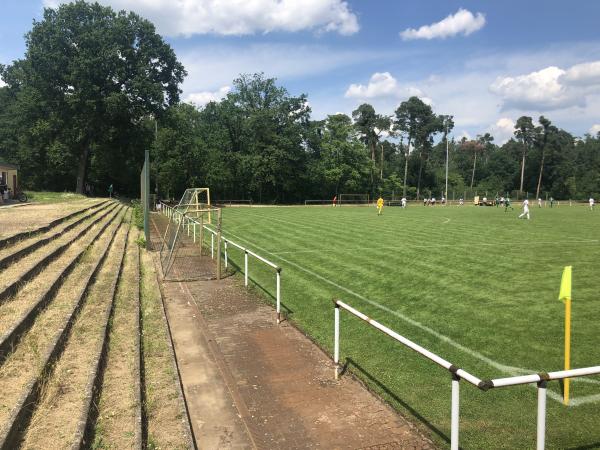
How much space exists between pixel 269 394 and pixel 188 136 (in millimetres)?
58883

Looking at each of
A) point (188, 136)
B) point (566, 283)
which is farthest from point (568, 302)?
point (188, 136)

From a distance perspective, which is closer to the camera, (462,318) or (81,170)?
(462,318)

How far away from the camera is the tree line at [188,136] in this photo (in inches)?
1761

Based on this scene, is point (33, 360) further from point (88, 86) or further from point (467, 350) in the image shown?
point (88, 86)

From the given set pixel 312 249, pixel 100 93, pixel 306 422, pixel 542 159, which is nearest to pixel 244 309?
pixel 306 422

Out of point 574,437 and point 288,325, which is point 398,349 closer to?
point 288,325

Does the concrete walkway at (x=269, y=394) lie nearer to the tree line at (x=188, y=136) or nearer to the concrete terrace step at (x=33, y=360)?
the concrete terrace step at (x=33, y=360)

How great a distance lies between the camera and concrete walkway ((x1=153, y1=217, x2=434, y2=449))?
4516mm

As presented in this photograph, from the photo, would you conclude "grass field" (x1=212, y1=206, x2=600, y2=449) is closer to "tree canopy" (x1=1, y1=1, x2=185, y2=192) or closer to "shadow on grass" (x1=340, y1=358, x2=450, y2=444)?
"shadow on grass" (x1=340, y1=358, x2=450, y2=444)

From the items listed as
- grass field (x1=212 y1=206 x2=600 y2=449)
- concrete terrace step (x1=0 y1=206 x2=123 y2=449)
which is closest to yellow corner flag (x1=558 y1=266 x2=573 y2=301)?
grass field (x1=212 y1=206 x2=600 y2=449)

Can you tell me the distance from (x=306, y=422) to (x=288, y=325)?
336cm

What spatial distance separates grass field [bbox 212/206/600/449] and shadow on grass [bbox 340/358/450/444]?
0.05 ft

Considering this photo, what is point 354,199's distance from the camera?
247ft

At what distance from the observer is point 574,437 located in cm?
446
